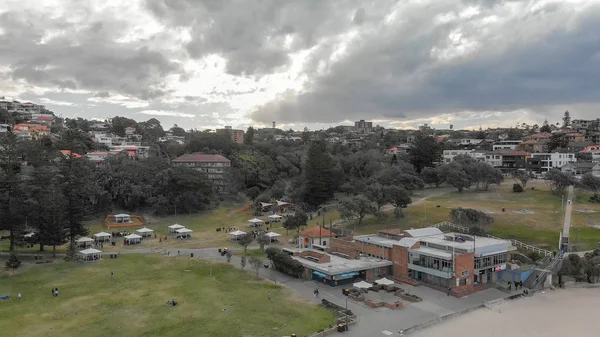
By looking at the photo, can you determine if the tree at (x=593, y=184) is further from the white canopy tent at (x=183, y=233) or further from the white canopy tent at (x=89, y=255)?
the white canopy tent at (x=89, y=255)

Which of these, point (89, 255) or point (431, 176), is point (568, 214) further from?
point (89, 255)

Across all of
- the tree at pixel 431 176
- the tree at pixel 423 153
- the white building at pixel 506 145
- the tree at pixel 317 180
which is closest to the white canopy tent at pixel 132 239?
the tree at pixel 317 180

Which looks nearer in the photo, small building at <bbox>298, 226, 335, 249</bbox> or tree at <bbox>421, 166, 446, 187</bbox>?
small building at <bbox>298, 226, 335, 249</bbox>

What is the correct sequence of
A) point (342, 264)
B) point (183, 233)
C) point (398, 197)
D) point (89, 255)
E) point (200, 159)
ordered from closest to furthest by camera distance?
point (342, 264), point (89, 255), point (183, 233), point (398, 197), point (200, 159)

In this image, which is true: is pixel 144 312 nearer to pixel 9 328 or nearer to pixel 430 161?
pixel 9 328

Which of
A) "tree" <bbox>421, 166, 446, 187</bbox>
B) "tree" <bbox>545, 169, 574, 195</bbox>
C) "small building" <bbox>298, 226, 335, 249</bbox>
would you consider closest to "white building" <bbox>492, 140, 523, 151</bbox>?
"tree" <bbox>421, 166, 446, 187</bbox>

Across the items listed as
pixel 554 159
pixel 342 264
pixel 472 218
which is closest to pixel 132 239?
pixel 342 264

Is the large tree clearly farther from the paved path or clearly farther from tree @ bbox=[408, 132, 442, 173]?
tree @ bbox=[408, 132, 442, 173]
